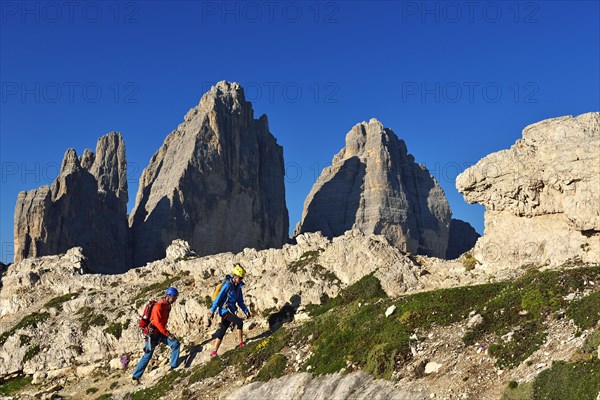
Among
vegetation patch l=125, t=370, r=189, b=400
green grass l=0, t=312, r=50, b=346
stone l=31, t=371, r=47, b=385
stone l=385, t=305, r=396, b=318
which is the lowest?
vegetation patch l=125, t=370, r=189, b=400

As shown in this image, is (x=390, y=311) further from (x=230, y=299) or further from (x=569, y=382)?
(x=569, y=382)

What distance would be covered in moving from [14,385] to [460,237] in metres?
165

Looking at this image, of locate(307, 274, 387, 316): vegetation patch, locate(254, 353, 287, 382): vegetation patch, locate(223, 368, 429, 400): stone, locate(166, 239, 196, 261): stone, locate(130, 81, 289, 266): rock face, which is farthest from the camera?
locate(130, 81, 289, 266): rock face

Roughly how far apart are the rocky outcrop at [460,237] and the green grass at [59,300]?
472ft

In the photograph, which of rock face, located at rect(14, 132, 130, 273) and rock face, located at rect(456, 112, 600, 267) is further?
rock face, located at rect(14, 132, 130, 273)

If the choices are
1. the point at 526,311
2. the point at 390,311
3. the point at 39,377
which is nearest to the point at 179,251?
the point at 39,377

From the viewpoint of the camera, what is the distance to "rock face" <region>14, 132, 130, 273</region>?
374 feet

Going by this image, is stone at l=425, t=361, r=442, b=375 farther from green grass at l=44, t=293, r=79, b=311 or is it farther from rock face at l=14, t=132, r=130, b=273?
rock face at l=14, t=132, r=130, b=273

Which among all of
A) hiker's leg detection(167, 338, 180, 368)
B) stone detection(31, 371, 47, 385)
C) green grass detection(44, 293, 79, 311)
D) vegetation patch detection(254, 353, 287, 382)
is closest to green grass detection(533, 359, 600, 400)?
vegetation patch detection(254, 353, 287, 382)

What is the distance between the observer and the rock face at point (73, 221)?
114 metres

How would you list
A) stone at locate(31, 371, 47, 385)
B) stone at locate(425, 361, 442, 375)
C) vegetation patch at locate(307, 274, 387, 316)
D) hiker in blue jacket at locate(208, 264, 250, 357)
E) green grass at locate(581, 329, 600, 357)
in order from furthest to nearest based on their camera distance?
1. stone at locate(31, 371, 47, 385)
2. vegetation patch at locate(307, 274, 387, 316)
3. hiker in blue jacket at locate(208, 264, 250, 357)
4. stone at locate(425, 361, 442, 375)
5. green grass at locate(581, 329, 600, 357)

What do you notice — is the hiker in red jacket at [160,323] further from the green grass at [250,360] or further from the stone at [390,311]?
the stone at [390,311]

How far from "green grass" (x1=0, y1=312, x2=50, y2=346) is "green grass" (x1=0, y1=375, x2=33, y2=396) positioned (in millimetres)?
3530

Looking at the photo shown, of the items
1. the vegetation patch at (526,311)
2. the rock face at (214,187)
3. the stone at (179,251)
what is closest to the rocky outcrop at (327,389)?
the vegetation patch at (526,311)
